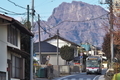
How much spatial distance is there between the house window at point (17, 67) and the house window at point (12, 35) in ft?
4.02

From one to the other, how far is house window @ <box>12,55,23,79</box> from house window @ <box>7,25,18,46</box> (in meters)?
1.22

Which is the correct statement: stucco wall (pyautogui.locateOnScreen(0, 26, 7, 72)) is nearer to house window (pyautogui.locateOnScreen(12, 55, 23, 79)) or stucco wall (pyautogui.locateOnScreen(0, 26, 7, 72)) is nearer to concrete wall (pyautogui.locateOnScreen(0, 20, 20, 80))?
concrete wall (pyautogui.locateOnScreen(0, 20, 20, 80))

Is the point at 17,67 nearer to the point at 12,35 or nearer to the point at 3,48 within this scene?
the point at 12,35

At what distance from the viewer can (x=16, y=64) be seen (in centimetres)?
2433

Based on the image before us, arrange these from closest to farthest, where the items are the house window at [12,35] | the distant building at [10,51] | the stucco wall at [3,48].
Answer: the stucco wall at [3,48] < the distant building at [10,51] < the house window at [12,35]

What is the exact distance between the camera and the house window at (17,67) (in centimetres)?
2298

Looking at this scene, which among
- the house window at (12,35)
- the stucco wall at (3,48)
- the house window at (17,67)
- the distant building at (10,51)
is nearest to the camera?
the stucco wall at (3,48)

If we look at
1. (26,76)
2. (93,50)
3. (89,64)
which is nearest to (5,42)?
(26,76)

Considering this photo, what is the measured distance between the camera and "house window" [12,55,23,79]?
22984 mm

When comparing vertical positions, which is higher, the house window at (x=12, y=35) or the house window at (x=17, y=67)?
the house window at (x=12, y=35)

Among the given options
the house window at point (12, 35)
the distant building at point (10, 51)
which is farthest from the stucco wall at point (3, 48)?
the house window at point (12, 35)

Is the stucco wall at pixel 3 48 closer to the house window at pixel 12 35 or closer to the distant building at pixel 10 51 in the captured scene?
the distant building at pixel 10 51

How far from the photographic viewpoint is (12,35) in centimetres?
2308

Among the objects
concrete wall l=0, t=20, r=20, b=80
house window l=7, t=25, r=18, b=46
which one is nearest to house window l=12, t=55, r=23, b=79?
house window l=7, t=25, r=18, b=46
